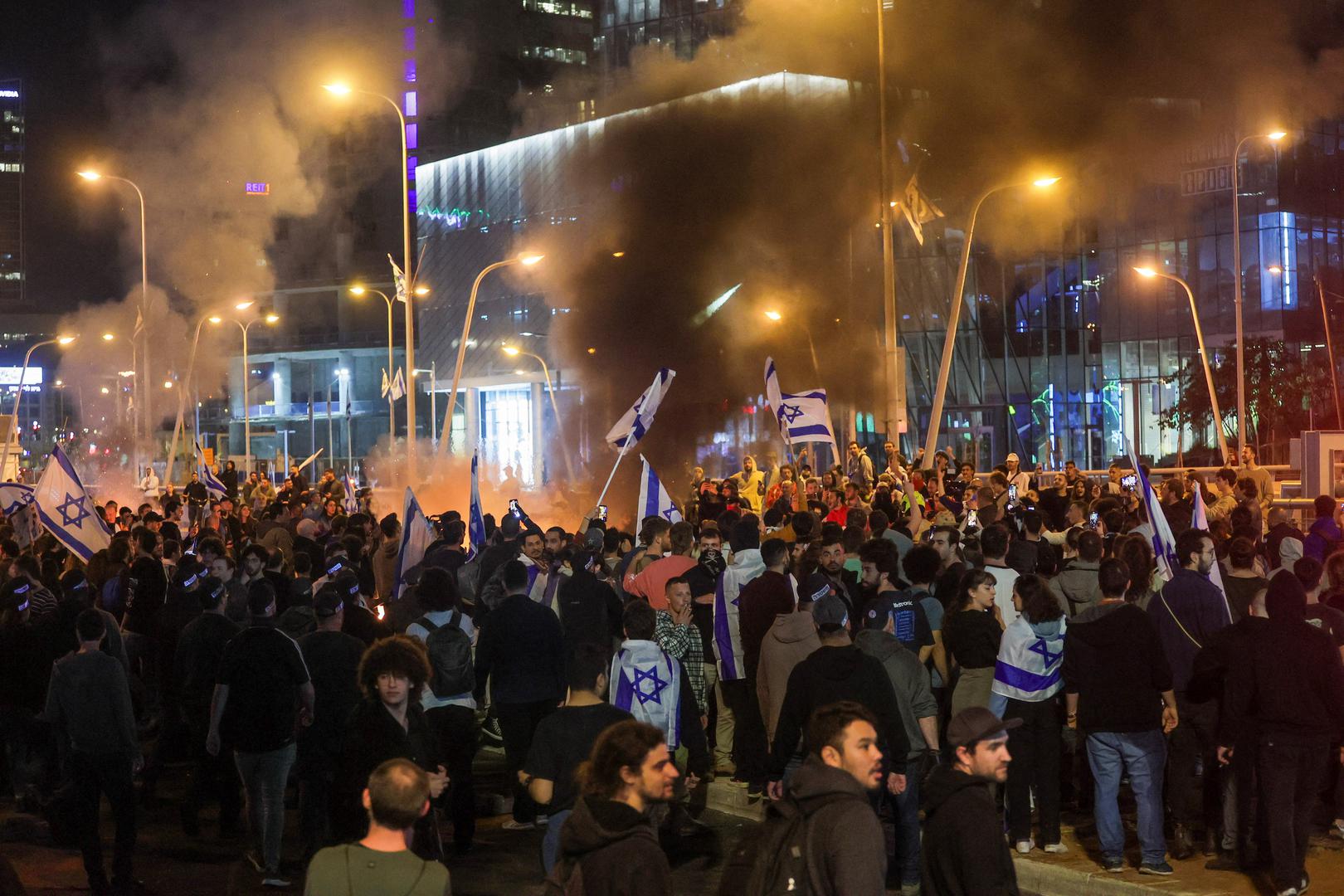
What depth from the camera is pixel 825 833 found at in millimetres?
3688

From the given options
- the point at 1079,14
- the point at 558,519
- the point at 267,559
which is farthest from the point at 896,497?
the point at 1079,14

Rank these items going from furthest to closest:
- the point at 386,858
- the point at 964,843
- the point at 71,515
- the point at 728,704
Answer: the point at 71,515 < the point at 728,704 < the point at 964,843 < the point at 386,858

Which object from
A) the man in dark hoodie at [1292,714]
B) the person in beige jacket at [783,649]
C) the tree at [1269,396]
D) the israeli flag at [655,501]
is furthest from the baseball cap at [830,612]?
the tree at [1269,396]

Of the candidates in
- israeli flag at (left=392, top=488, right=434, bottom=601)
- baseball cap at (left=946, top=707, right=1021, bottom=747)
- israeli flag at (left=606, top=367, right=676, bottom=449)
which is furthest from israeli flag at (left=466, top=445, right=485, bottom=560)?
baseball cap at (left=946, top=707, right=1021, bottom=747)

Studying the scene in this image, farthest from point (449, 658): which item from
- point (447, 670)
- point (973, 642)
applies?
point (973, 642)

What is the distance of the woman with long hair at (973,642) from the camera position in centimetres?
730

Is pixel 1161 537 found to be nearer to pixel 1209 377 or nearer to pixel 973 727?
pixel 973 727

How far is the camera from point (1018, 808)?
729 cm

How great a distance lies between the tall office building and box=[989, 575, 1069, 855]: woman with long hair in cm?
19575

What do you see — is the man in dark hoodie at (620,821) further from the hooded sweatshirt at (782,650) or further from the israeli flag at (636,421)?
the israeli flag at (636,421)

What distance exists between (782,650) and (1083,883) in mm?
→ 1859

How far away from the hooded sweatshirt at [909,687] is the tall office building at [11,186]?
7709 inches

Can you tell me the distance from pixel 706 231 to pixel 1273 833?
1566 inches

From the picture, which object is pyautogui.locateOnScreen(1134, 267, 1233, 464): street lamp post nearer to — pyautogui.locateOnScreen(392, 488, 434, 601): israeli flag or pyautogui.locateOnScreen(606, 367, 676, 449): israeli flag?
pyautogui.locateOnScreen(606, 367, 676, 449): israeli flag
